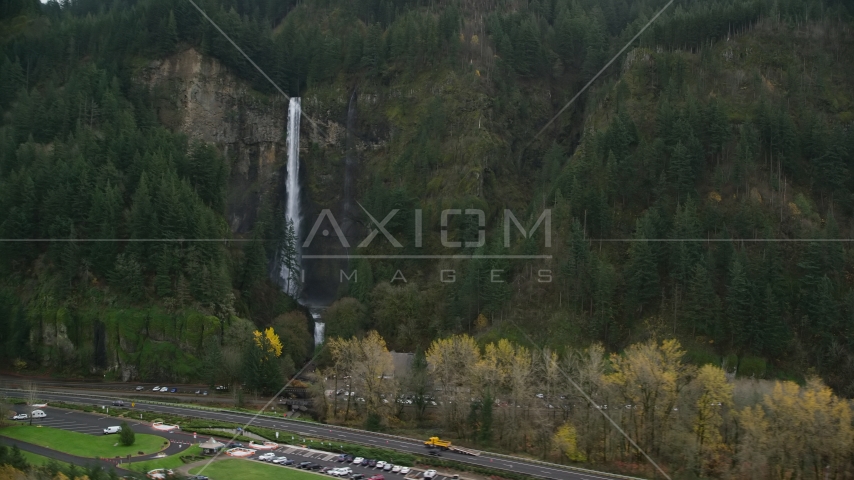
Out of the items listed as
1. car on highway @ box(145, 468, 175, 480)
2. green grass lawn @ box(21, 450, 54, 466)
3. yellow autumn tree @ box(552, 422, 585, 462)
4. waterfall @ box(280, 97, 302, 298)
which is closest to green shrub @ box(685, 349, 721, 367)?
yellow autumn tree @ box(552, 422, 585, 462)

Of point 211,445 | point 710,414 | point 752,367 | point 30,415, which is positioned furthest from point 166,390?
point 752,367

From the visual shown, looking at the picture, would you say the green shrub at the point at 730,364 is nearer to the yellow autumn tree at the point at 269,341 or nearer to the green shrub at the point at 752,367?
the green shrub at the point at 752,367

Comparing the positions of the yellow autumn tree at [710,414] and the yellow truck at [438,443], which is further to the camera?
the yellow truck at [438,443]

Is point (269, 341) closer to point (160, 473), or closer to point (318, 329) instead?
point (318, 329)

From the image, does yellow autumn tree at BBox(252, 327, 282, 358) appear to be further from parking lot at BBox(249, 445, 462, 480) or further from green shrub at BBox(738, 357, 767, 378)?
green shrub at BBox(738, 357, 767, 378)

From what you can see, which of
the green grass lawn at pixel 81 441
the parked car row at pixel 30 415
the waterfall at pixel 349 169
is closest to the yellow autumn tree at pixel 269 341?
the green grass lawn at pixel 81 441

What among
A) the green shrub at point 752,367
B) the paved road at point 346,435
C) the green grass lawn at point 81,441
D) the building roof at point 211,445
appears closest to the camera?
the paved road at point 346,435
